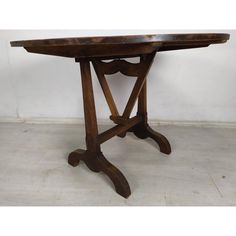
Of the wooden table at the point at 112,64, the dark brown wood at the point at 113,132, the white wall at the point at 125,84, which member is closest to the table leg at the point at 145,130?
the wooden table at the point at 112,64

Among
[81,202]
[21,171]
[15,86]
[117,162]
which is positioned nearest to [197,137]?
[117,162]

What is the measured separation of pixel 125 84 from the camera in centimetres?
199

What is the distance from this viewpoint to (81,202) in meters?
1.09

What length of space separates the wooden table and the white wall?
0.47m

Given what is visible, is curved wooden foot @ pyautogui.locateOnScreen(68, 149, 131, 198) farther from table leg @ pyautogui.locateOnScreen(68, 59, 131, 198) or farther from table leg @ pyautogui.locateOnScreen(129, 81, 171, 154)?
table leg @ pyautogui.locateOnScreen(129, 81, 171, 154)

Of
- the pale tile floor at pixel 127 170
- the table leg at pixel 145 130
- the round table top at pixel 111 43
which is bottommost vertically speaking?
the pale tile floor at pixel 127 170

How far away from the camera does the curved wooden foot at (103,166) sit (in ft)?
3.71

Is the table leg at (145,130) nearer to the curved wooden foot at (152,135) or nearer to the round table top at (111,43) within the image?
the curved wooden foot at (152,135)

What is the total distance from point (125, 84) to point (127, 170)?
2.92ft

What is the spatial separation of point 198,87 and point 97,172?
1.20 metres

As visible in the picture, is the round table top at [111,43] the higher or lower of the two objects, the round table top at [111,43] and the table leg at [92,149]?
the higher

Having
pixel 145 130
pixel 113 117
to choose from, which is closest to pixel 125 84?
pixel 145 130

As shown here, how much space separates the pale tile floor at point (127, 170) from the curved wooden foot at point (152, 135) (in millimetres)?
43
